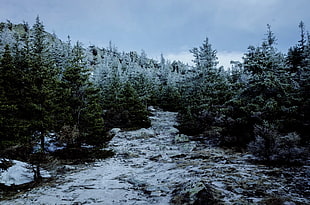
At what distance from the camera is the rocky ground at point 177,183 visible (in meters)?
5.64

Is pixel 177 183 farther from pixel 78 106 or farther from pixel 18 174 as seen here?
pixel 78 106

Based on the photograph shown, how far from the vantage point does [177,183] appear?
7.43 m

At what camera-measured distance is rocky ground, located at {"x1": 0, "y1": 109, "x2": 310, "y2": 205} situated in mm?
5641

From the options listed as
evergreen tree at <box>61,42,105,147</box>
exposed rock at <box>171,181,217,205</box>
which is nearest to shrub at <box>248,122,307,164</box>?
exposed rock at <box>171,181,217,205</box>

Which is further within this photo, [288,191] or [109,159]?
[109,159]

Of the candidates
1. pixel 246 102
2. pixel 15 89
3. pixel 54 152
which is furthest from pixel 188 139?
pixel 15 89

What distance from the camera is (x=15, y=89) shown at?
14648mm

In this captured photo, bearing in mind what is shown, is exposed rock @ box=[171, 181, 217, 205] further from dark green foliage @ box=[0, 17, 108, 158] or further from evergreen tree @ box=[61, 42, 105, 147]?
evergreen tree @ box=[61, 42, 105, 147]

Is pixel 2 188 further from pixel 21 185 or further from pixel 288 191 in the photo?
pixel 288 191

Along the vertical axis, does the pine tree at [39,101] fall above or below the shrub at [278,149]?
above

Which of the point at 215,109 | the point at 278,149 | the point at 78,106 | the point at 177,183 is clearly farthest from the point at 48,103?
the point at 215,109

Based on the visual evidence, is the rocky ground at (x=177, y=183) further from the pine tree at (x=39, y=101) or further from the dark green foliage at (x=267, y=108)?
the pine tree at (x=39, y=101)

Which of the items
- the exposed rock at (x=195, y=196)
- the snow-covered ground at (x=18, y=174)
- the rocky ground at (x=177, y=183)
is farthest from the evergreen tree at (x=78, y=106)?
the exposed rock at (x=195, y=196)

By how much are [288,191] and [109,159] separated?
1065 centimetres
